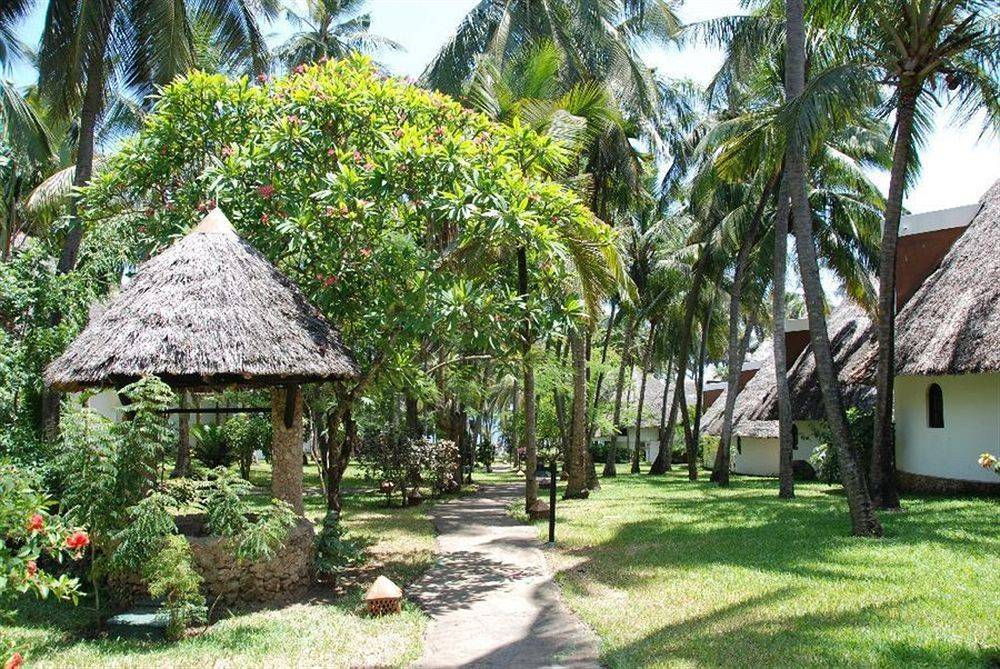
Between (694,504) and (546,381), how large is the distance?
5.65 meters

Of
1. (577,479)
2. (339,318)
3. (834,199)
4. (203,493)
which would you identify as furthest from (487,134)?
(834,199)

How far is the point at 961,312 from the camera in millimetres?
16641

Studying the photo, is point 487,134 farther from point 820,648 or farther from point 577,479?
point 577,479

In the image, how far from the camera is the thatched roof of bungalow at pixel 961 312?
15.8 metres

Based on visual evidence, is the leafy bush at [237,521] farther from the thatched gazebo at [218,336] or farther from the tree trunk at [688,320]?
the tree trunk at [688,320]

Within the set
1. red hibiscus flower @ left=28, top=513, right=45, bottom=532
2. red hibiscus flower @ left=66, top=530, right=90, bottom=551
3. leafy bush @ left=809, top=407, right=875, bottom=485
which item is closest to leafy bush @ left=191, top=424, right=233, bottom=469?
leafy bush @ left=809, top=407, right=875, bottom=485

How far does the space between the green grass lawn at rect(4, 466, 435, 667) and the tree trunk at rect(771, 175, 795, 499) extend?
11.2 metres

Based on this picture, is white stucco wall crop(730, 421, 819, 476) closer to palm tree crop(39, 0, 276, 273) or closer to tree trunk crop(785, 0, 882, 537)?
tree trunk crop(785, 0, 882, 537)

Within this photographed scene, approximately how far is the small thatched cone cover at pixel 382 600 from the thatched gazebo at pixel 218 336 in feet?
6.84

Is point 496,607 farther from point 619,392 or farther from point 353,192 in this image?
point 619,392

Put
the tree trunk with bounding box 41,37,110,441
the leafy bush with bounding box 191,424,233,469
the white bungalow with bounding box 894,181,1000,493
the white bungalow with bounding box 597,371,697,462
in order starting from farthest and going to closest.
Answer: the white bungalow with bounding box 597,371,697,462 < the leafy bush with bounding box 191,424,233,469 < the white bungalow with bounding box 894,181,1000,493 < the tree trunk with bounding box 41,37,110,441

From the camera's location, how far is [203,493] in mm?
8023

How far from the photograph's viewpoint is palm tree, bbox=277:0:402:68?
31156mm

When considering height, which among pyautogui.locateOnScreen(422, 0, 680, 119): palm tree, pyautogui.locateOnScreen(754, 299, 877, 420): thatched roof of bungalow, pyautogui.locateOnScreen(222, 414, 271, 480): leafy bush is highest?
pyautogui.locateOnScreen(422, 0, 680, 119): palm tree
